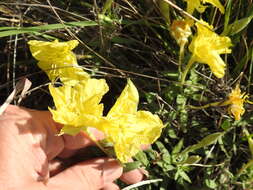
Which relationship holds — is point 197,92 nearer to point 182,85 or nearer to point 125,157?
point 182,85

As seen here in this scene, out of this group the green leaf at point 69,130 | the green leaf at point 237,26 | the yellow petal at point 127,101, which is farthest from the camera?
the green leaf at point 237,26

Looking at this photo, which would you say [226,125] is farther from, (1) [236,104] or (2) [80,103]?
(2) [80,103]

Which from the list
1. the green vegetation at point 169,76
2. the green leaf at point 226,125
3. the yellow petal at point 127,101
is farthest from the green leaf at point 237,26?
the yellow petal at point 127,101

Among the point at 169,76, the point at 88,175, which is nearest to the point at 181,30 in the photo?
the point at 169,76

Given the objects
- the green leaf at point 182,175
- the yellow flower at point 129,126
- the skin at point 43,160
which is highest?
the yellow flower at point 129,126

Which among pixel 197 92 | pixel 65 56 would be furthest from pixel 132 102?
pixel 197 92

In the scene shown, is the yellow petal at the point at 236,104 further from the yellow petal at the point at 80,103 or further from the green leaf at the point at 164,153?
the yellow petal at the point at 80,103

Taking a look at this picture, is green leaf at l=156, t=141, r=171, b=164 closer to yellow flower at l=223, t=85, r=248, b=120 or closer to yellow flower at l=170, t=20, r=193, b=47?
yellow flower at l=223, t=85, r=248, b=120
